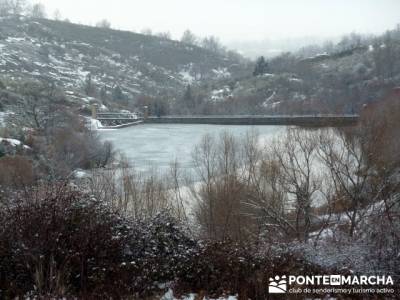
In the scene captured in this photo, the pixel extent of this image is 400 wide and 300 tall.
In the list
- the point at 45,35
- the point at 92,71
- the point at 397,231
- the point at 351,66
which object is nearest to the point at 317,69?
the point at 351,66

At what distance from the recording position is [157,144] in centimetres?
3775

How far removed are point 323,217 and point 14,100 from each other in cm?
3161

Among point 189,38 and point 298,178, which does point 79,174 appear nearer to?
point 298,178

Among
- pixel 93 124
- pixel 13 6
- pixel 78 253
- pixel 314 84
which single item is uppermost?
pixel 13 6

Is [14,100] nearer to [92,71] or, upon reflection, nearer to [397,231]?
[397,231]

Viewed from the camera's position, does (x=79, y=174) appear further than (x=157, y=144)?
No

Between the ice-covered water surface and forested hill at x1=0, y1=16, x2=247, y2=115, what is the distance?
43.0 feet

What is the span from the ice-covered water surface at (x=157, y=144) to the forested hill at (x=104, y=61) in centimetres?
1309

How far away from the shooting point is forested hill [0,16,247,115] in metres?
73.6

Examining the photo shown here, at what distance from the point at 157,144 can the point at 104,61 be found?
68293 millimetres

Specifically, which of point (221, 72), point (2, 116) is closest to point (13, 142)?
point (2, 116)

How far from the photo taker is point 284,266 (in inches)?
233

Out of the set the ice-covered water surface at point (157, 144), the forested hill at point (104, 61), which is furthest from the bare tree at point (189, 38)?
the ice-covered water surface at point (157, 144)

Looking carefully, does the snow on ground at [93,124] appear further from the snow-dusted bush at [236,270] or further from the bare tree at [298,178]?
the snow-dusted bush at [236,270]
